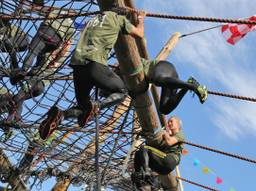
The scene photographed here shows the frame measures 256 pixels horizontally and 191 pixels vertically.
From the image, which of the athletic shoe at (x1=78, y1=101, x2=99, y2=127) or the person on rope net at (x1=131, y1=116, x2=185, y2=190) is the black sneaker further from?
the athletic shoe at (x1=78, y1=101, x2=99, y2=127)

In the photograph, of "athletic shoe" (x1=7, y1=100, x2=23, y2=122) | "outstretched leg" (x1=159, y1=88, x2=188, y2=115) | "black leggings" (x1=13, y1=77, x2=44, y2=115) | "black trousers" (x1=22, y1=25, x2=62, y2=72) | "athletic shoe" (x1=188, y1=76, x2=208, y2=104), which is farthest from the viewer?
"athletic shoe" (x1=7, y1=100, x2=23, y2=122)

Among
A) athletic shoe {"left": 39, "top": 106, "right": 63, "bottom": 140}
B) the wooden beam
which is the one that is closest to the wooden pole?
the wooden beam

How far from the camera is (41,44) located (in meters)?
5.82

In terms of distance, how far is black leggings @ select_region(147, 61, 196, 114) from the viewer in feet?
14.3

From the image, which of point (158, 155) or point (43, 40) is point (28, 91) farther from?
point (158, 155)

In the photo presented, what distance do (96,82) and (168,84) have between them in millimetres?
728

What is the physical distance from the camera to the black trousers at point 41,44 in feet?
18.7

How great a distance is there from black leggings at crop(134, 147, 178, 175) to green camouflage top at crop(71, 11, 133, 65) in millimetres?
1570

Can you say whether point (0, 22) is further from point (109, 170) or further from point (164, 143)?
point (109, 170)

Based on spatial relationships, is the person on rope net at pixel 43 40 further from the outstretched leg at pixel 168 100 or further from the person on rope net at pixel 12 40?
the outstretched leg at pixel 168 100

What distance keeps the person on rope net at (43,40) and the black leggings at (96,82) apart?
1520 mm

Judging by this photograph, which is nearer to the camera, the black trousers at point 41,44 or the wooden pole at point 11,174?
the black trousers at point 41,44

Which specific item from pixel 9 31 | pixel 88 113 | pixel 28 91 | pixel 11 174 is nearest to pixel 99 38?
pixel 88 113

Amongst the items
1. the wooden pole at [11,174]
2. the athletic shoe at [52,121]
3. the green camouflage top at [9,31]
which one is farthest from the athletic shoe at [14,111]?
the athletic shoe at [52,121]
